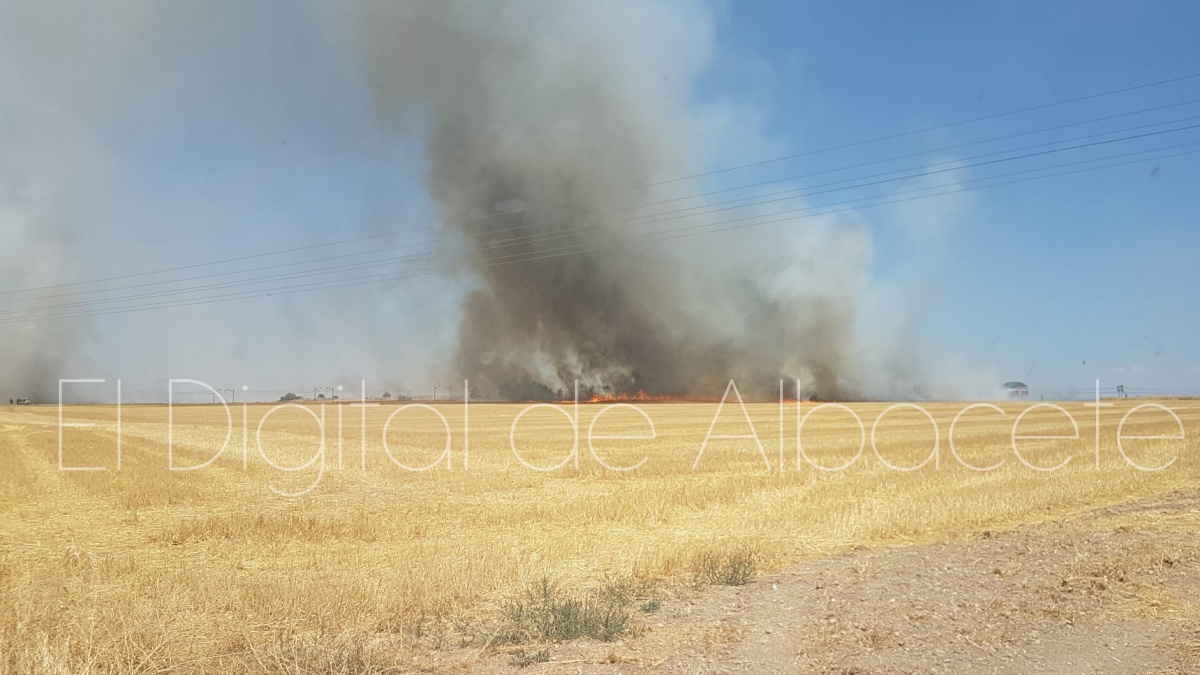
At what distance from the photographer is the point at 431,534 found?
12852 millimetres

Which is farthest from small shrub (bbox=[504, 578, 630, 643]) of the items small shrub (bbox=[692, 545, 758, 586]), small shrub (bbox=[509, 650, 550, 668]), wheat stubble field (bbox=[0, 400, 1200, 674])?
small shrub (bbox=[692, 545, 758, 586])

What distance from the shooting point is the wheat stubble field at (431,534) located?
6.79 metres

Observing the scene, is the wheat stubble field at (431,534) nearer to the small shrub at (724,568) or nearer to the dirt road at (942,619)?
the small shrub at (724,568)

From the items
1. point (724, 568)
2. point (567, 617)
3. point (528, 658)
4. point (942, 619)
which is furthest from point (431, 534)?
point (942, 619)

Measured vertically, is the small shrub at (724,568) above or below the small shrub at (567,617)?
below

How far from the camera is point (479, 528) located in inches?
531

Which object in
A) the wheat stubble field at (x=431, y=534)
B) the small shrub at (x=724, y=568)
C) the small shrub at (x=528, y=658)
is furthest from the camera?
the small shrub at (x=724, y=568)

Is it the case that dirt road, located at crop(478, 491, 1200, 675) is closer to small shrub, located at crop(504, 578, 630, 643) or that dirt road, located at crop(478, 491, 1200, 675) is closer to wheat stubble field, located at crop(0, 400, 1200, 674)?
small shrub, located at crop(504, 578, 630, 643)

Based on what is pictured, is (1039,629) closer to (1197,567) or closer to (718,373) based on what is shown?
(1197,567)

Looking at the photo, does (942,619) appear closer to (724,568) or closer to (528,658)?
(724,568)

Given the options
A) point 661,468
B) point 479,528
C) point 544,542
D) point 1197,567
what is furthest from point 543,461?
point 1197,567

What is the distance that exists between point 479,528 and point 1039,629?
890 centimetres

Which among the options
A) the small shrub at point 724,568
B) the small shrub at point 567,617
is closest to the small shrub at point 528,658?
the small shrub at point 567,617

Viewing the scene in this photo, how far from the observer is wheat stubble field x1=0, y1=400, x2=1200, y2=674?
679 cm
